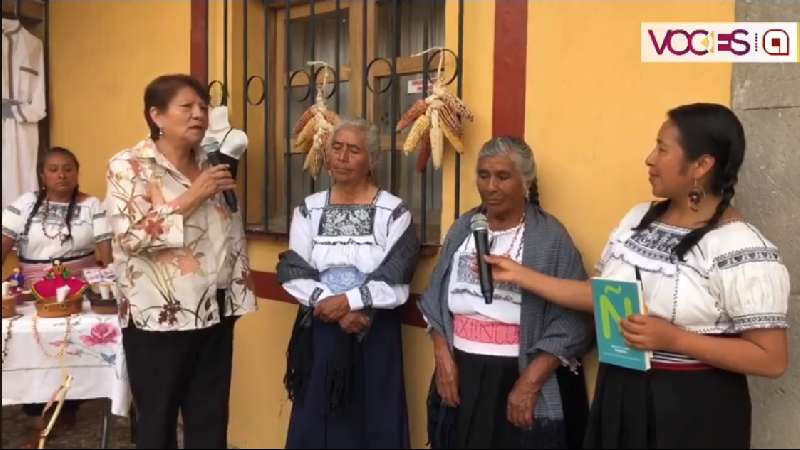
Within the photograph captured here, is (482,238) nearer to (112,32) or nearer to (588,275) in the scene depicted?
(588,275)

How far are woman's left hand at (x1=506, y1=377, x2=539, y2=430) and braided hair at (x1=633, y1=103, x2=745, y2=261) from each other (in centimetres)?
68

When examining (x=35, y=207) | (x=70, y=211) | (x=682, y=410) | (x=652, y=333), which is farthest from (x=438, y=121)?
(x=35, y=207)

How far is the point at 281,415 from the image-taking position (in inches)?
141

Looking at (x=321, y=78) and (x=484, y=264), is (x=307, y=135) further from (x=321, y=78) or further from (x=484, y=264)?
(x=484, y=264)

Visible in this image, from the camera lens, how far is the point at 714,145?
6.18ft

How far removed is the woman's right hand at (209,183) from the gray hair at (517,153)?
34.3 inches

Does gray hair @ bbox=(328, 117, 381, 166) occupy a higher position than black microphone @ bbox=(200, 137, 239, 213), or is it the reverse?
gray hair @ bbox=(328, 117, 381, 166)

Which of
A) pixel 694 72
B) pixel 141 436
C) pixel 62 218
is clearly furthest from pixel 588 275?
pixel 62 218

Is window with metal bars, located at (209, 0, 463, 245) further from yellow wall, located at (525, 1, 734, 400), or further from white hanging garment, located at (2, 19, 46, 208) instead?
white hanging garment, located at (2, 19, 46, 208)

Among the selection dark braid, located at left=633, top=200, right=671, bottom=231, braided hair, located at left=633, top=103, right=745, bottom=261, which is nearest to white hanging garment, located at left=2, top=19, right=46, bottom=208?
dark braid, located at left=633, top=200, right=671, bottom=231

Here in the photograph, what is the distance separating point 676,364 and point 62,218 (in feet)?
10.5

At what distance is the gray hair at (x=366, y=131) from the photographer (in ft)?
9.07

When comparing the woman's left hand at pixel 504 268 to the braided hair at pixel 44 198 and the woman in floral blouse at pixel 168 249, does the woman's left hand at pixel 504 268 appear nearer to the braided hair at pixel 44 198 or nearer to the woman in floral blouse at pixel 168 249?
the woman in floral blouse at pixel 168 249

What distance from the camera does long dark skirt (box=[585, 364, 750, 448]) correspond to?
1907mm
